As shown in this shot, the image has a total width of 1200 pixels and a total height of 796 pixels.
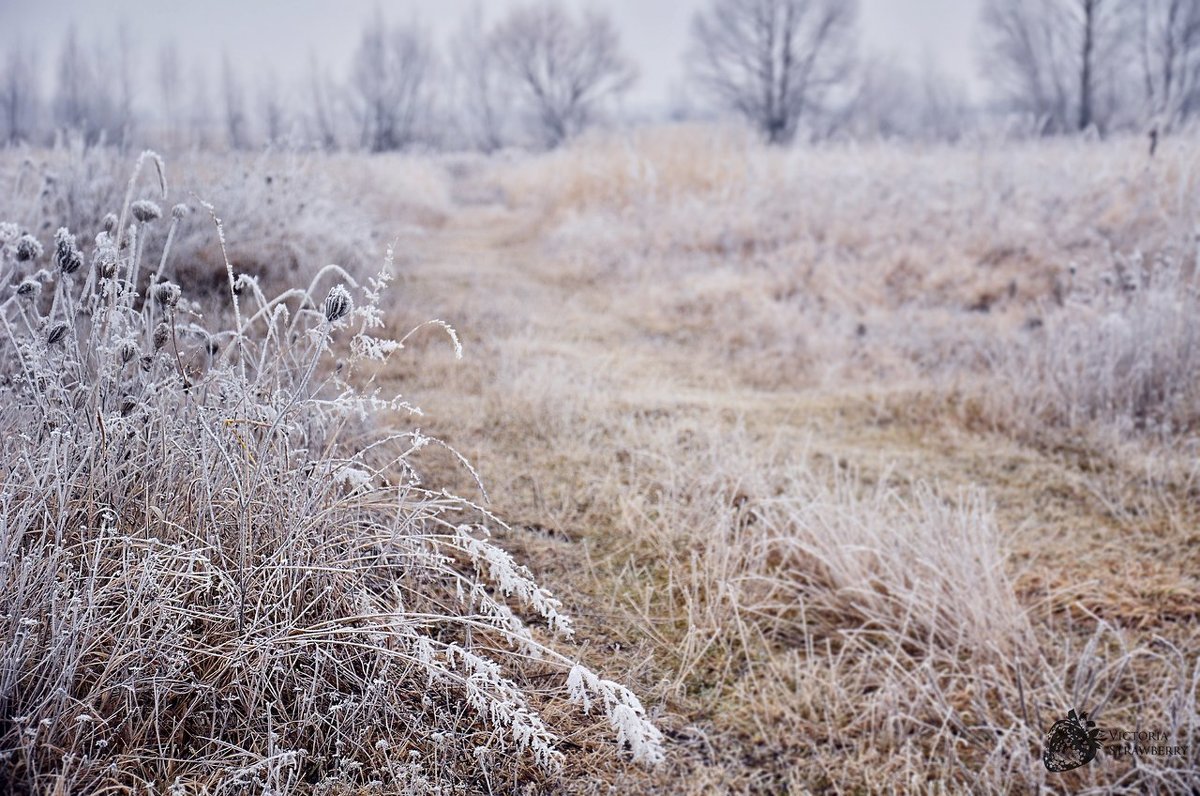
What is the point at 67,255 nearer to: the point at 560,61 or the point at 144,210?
the point at 144,210

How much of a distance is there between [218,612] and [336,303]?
58 cm

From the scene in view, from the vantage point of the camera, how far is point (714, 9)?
1049 inches

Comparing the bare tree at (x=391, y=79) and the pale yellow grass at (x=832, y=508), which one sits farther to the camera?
the bare tree at (x=391, y=79)

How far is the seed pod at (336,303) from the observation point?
122cm

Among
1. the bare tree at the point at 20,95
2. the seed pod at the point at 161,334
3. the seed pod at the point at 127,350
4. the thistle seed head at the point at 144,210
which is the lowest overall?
the seed pod at the point at 127,350

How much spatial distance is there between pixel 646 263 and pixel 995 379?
11.0 feet

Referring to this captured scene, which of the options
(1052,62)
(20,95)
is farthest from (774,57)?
(20,95)

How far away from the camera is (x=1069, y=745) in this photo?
160 cm

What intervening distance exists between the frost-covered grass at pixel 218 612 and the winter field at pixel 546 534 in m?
0.01

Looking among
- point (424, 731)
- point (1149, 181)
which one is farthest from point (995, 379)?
point (1149, 181)

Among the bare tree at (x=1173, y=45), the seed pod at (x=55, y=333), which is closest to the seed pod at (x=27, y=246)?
the seed pod at (x=55, y=333)

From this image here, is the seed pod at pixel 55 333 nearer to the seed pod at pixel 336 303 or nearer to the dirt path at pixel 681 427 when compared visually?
the seed pod at pixel 336 303

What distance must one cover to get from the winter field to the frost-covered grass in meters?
0.01

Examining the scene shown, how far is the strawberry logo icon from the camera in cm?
157
